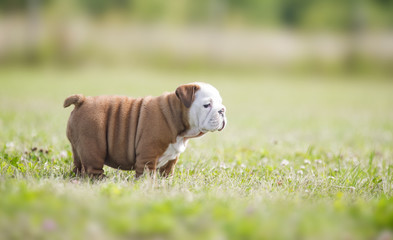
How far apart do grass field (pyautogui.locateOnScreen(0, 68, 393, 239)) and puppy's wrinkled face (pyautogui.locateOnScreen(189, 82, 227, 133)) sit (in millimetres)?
539

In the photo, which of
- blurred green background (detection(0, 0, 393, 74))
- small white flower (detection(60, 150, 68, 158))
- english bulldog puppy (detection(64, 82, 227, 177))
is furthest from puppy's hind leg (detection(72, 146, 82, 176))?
blurred green background (detection(0, 0, 393, 74))

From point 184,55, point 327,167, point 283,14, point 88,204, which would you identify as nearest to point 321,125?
point 327,167

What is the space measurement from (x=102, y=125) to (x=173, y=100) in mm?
687

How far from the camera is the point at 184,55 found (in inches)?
1058

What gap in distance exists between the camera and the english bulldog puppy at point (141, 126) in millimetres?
3564

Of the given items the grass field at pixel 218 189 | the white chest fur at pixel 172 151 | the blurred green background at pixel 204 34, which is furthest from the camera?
the blurred green background at pixel 204 34

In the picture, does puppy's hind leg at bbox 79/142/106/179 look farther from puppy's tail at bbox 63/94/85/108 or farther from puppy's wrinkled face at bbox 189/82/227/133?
puppy's wrinkled face at bbox 189/82/227/133

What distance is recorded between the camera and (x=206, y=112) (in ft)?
11.7

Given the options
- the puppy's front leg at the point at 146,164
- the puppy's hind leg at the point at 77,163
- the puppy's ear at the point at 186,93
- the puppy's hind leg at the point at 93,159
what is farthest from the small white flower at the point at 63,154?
the puppy's ear at the point at 186,93

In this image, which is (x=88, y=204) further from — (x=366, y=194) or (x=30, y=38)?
(x=30, y=38)

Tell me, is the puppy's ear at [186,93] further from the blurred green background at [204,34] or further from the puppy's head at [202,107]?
the blurred green background at [204,34]

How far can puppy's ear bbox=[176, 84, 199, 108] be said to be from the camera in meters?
3.56

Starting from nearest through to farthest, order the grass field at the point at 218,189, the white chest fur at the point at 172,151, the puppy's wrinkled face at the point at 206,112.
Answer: the grass field at the point at 218,189, the puppy's wrinkled face at the point at 206,112, the white chest fur at the point at 172,151

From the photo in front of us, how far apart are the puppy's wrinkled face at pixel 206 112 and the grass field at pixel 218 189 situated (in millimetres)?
539
